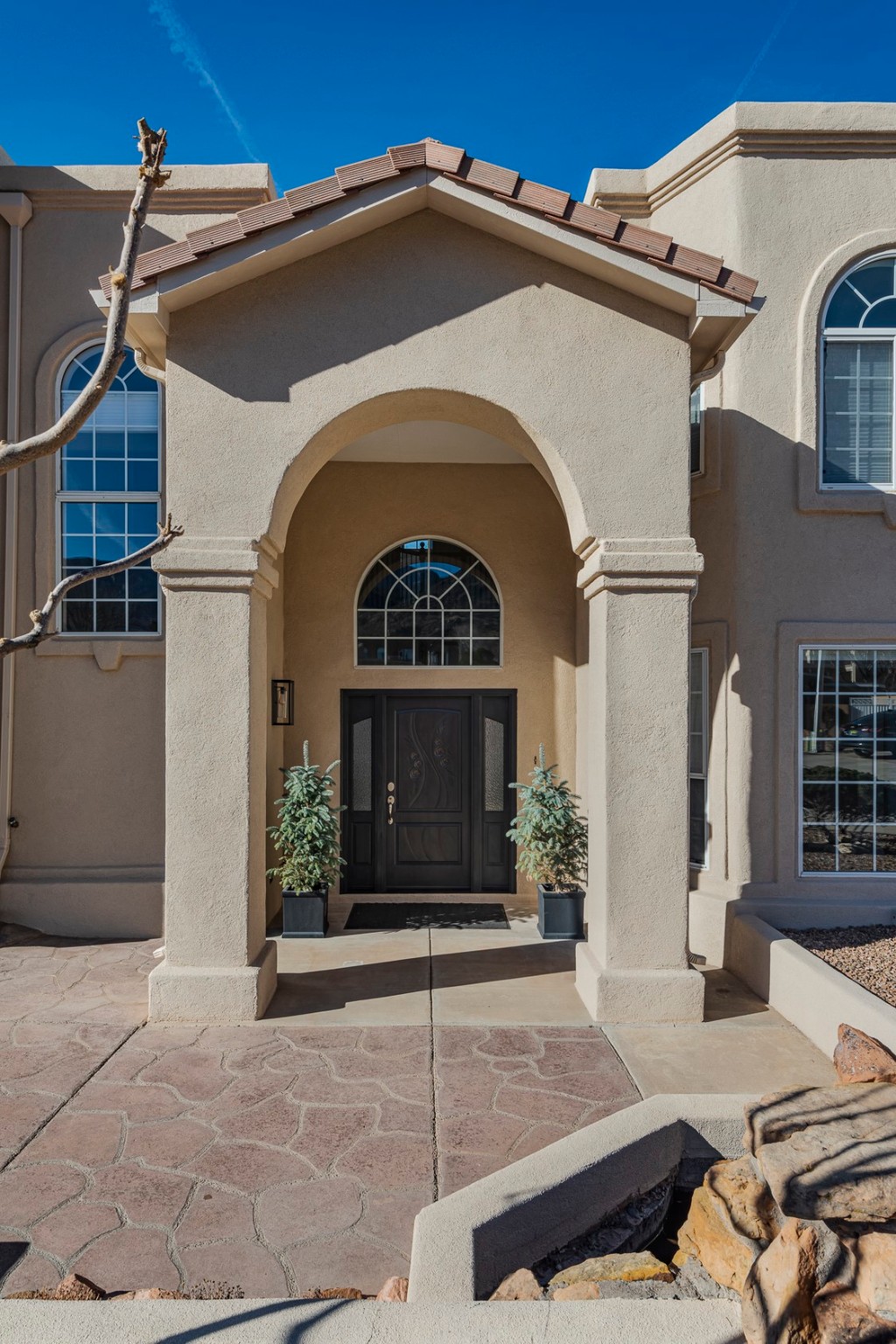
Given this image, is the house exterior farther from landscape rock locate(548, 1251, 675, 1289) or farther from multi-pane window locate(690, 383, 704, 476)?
landscape rock locate(548, 1251, 675, 1289)

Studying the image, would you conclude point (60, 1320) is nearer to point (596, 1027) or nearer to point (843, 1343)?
point (843, 1343)

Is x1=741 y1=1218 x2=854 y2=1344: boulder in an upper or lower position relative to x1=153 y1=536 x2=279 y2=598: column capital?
lower

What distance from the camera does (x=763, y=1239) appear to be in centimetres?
385

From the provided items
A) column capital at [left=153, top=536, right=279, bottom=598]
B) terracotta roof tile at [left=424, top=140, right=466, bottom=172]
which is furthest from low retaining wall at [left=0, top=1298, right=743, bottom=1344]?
terracotta roof tile at [left=424, top=140, right=466, bottom=172]

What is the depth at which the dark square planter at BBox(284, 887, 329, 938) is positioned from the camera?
8.53 m

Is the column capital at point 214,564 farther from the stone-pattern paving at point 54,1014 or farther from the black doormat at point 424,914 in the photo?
the black doormat at point 424,914

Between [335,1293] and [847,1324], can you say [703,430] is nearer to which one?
[847,1324]

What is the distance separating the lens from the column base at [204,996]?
6.15 meters

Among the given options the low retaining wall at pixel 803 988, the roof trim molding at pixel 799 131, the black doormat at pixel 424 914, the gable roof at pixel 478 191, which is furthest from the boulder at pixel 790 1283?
the roof trim molding at pixel 799 131

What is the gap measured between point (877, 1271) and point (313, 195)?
6867 millimetres

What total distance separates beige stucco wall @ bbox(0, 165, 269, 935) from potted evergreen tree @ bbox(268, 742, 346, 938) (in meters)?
1.41

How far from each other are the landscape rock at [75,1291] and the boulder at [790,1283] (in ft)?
8.17

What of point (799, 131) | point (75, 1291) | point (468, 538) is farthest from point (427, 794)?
point (799, 131)

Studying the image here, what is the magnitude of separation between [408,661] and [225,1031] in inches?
197
